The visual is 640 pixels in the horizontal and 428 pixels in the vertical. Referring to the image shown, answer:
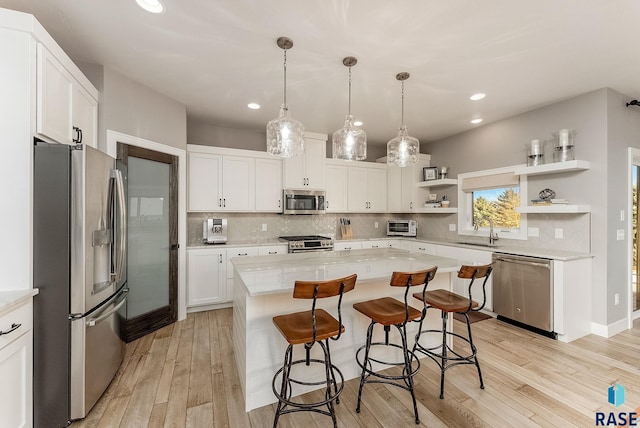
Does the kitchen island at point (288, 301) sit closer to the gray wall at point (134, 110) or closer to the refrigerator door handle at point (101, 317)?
the refrigerator door handle at point (101, 317)

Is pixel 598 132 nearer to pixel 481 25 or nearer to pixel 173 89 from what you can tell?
pixel 481 25

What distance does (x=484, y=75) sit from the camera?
9.23ft

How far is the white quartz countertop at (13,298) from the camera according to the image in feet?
4.66

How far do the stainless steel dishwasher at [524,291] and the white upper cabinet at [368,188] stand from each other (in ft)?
7.52

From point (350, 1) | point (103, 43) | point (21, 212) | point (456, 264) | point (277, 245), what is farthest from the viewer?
point (277, 245)

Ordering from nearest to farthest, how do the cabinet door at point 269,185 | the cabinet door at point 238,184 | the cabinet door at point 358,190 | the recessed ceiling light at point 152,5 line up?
the recessed ceiling light at point 152,5
the cabinet door at point 238,184
the cabinet door at point 269,185
the cabinet door at point 358,190

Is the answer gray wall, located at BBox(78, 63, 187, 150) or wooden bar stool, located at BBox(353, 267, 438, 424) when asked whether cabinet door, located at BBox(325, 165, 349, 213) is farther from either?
wooden bar stool, located at BBox(353, 267, 438, 424)

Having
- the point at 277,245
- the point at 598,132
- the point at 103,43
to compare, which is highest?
the point at 103,43

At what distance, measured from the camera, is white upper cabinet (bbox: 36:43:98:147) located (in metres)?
1.79

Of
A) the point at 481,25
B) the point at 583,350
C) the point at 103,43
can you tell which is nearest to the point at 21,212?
the point at 103,43

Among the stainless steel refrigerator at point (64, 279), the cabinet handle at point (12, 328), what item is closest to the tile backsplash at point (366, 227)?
the stainless steel refrigerator at point (64, 279)

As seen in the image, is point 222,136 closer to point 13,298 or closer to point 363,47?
point 363,47

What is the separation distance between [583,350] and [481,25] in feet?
10.6

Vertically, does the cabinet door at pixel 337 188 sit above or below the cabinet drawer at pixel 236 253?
above
